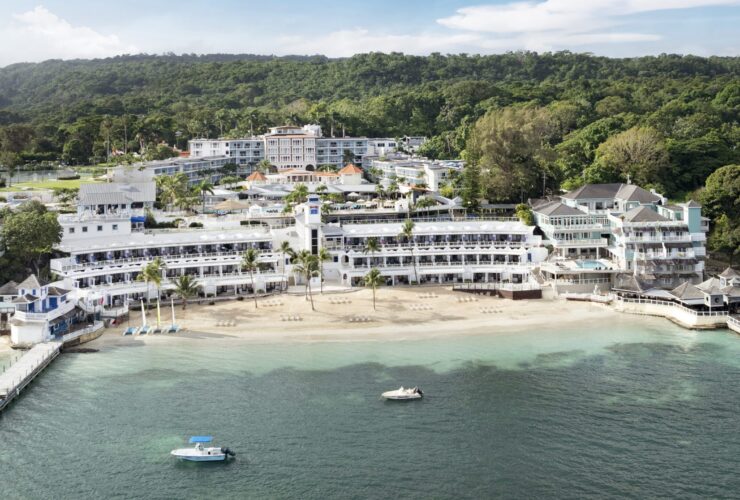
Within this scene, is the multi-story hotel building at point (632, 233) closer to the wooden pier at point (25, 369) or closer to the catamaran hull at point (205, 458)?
the catamaran hull at point (205, 458)

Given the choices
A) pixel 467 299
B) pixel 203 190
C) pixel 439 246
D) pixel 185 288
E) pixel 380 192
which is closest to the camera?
pixel 185 288

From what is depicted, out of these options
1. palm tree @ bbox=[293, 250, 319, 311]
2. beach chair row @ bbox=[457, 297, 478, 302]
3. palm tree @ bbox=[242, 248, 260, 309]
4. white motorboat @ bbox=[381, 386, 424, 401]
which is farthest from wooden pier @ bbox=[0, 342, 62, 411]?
beach chair row @ bbox=[457, 297, 478, 302]

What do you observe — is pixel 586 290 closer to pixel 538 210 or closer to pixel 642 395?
pixel 538 210

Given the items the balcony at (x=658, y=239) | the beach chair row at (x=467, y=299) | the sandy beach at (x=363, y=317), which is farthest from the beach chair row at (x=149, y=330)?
the balcony at (x=658, y=239)

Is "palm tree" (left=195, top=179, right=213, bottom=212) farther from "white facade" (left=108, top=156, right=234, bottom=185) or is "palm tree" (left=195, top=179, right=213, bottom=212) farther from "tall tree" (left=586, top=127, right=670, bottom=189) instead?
"tall tree" (left=586, top=127, right=670, bottom=189)

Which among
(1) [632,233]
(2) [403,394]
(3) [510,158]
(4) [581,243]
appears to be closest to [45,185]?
(3) [510,158]

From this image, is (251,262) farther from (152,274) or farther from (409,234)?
(409,234)
